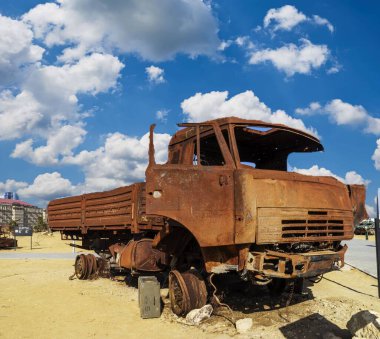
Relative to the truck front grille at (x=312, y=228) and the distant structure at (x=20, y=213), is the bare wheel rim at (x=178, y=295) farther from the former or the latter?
the distant structure at (x=20, y=213)

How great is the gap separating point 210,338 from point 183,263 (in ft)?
5.86

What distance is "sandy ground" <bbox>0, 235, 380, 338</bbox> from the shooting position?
5000 millimetres

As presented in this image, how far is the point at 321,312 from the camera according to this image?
18.8 ft

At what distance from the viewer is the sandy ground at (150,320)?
16.4ft

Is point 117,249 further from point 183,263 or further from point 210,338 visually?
point 210,338

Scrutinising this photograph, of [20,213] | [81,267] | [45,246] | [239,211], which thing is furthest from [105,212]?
[20,213]

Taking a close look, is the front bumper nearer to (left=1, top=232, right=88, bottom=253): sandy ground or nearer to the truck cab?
the truck cab

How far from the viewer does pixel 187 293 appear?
5.40 metres

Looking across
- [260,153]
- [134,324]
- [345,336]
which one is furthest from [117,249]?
[345,336]

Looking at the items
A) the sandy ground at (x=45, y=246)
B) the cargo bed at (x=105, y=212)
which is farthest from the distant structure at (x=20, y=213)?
the cargo bed at (x=105, y=212)

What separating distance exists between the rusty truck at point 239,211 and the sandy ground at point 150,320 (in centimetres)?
48

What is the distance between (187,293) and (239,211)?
59.3 inches

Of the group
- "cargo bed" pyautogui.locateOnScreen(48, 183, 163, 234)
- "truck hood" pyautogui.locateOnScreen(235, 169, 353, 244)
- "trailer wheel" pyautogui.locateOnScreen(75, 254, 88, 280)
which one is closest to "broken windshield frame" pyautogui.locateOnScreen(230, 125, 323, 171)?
"truck hood" pyautogui.locateOnScreen(235, 169, 353, 244)

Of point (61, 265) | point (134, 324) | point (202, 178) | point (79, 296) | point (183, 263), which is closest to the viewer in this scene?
point (202, 178)
